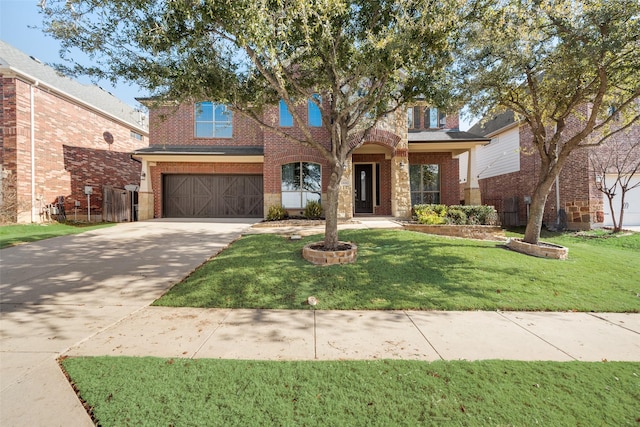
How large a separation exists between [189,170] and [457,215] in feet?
43.8

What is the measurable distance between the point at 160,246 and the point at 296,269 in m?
4.74

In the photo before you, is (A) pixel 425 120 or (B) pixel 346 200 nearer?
(B) pixel 346 200

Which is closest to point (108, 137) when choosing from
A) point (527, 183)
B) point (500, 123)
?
point (500, 123)

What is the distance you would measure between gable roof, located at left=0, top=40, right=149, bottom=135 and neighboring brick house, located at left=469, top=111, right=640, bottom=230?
1917 centimetres

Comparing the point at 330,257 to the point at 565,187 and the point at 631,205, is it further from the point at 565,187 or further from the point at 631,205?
A: the point at 631,205

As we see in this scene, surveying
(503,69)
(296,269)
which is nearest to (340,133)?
(296,269)

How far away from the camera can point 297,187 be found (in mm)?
13836

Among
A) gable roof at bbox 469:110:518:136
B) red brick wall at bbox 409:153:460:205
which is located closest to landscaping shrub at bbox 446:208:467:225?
red brick wall at bbox 409:153:460:205

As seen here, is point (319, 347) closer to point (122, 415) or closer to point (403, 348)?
point (403, 348)

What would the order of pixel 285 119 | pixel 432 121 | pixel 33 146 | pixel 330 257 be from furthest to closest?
pixel 432 121, pixel 285 119, pixel 33 146, pixel 330 257

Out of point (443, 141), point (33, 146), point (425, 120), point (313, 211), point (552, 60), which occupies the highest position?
point (425, 120)

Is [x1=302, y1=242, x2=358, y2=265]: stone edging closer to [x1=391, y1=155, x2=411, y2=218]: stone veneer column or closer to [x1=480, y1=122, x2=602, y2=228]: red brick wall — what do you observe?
[x1=391, y1=155, x2=411, y2=218]: stone veneer column

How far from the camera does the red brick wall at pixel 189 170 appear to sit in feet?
49.5

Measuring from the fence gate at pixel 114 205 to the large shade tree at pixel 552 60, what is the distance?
16.9 m
